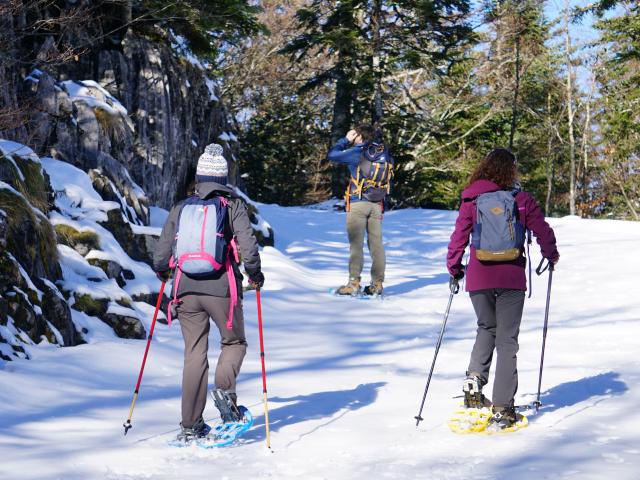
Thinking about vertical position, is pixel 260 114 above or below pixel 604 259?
above

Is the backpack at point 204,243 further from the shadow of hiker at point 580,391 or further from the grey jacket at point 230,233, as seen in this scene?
the shadow of hiker at point 580,391

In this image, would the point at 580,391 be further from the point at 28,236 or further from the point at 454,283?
the point at 28,236

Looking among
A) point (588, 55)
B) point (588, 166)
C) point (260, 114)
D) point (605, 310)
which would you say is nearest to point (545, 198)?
point (588, 166)

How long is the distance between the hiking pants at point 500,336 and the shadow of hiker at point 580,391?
1.95 feet

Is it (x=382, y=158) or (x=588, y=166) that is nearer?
(x=382, y=158)

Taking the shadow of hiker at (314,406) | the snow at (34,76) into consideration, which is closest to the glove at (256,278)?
the shadow of hiker at (314,406)

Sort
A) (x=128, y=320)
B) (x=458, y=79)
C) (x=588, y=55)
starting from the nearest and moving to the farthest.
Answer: (x=128, y=320) < (x=458, y=79) < (x=588, y=55)

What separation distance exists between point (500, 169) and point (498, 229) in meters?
0.42

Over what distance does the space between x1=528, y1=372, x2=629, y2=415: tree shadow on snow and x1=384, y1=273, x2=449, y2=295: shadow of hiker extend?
5.46m

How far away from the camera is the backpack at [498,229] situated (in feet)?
17.0

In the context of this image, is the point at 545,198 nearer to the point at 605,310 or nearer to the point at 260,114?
the point at 260,114

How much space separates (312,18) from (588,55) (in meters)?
17.1

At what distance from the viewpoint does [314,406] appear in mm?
6062

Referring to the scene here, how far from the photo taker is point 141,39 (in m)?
14.0
